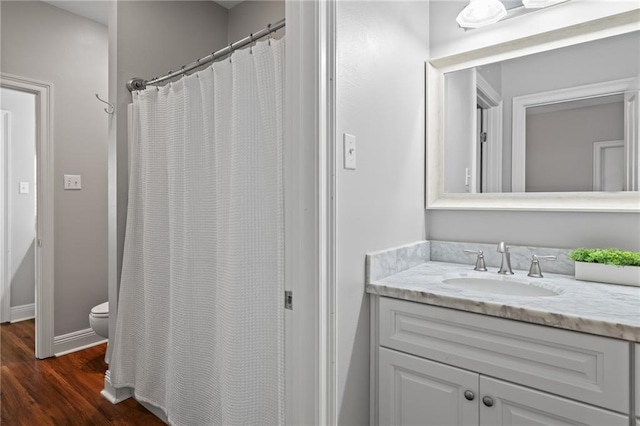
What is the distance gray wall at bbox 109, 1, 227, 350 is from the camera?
194 cm

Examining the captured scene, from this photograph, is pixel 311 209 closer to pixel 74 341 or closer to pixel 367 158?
pixel 367 158

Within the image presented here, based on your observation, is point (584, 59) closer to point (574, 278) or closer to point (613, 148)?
point (613, 148)

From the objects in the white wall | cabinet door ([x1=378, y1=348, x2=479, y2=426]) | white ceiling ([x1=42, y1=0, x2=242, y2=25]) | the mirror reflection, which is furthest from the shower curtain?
white ceiling ([x1=42, y1=0, x2=242, y2=25])

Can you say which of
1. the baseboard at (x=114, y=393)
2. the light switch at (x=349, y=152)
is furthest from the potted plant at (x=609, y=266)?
the baseboard at (x=114, y=393)

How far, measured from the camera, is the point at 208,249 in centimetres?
155

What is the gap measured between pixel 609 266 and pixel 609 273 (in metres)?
0.03

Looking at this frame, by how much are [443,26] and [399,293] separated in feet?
4.40

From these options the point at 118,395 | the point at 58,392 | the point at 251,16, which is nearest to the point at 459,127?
the point at 251,16

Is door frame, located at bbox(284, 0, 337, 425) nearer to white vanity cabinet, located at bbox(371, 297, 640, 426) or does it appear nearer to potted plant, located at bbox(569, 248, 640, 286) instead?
white vanity cabinet, located at bbox(371, 297, 640, 426)

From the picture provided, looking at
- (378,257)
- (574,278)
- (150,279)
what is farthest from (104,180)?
(574,278)

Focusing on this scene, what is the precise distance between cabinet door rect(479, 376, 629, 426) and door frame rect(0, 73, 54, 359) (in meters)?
2.75

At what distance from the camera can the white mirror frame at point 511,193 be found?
1360 millimetres

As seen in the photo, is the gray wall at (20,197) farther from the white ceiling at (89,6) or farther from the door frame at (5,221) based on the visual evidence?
the white ceiling at (89,6)

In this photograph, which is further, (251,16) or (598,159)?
(251,16)
